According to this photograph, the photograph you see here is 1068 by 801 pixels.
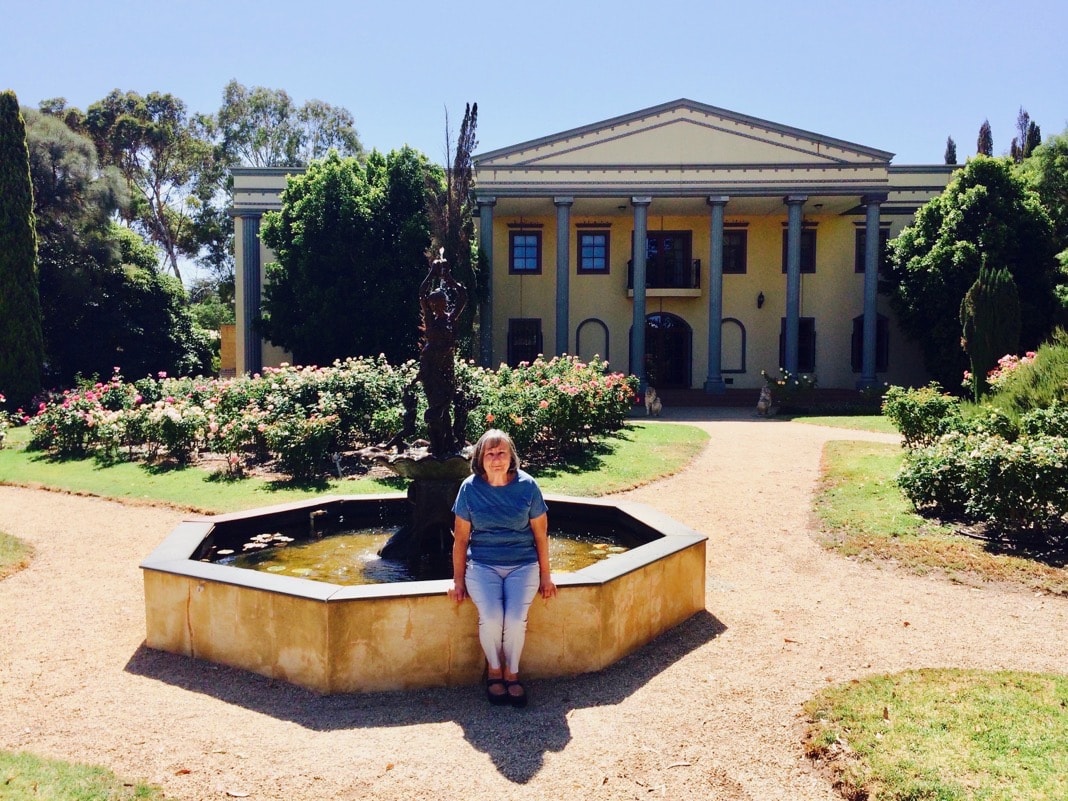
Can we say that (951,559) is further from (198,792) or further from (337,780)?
(198,792)

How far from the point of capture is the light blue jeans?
458 centimetres

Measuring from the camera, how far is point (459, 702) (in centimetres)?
454

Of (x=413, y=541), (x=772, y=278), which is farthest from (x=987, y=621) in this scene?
(x=772, y=278)

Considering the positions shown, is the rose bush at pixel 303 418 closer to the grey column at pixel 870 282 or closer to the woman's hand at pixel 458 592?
the woman's hand at pixel 458 592

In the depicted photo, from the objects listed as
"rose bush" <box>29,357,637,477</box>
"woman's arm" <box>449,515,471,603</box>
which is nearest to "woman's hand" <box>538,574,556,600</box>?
"woman's arm" <box>449,515,471,603</box>

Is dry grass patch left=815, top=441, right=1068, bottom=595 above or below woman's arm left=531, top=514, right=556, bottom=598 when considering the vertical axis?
below

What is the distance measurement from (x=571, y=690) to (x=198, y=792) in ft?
6.68

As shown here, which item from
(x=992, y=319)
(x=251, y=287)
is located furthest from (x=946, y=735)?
(x=251, y=287)

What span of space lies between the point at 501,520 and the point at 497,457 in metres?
0.36

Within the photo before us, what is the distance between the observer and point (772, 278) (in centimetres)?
2700

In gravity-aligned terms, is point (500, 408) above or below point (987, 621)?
above

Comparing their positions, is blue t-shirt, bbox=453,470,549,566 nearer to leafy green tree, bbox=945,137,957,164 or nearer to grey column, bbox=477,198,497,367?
grey column, bbox=477,198,497,367

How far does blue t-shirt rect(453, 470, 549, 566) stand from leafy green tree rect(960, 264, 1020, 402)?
1850cm

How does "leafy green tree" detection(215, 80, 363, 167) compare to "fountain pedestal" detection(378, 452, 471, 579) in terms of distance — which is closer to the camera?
"fountain pedestal" detection(378, 452, 471, 579)
